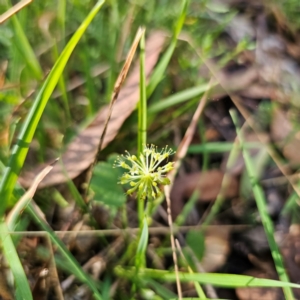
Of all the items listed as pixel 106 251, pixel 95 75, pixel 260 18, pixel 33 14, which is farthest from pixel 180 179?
pixel 260 18

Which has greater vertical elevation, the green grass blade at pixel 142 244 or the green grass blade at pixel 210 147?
the green grass blade at pixel 210 147

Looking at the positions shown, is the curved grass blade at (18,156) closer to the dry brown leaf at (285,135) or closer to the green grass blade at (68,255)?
the green grass blade at (68,255)

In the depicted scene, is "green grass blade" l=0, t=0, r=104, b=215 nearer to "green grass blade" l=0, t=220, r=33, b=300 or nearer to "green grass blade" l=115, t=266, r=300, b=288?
"green grass blade" l=0, t=220, r=33, b=300

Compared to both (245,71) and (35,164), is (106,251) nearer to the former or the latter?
(35,164)

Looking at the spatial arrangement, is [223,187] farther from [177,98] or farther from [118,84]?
[118,84]

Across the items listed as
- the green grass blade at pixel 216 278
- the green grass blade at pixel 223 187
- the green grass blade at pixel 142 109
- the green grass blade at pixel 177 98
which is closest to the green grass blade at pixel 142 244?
the green grass blade at pixel 216 278

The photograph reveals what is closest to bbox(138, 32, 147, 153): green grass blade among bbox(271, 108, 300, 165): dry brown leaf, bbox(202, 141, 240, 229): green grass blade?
bbox(202, 141, 240, 229): green grass blade
